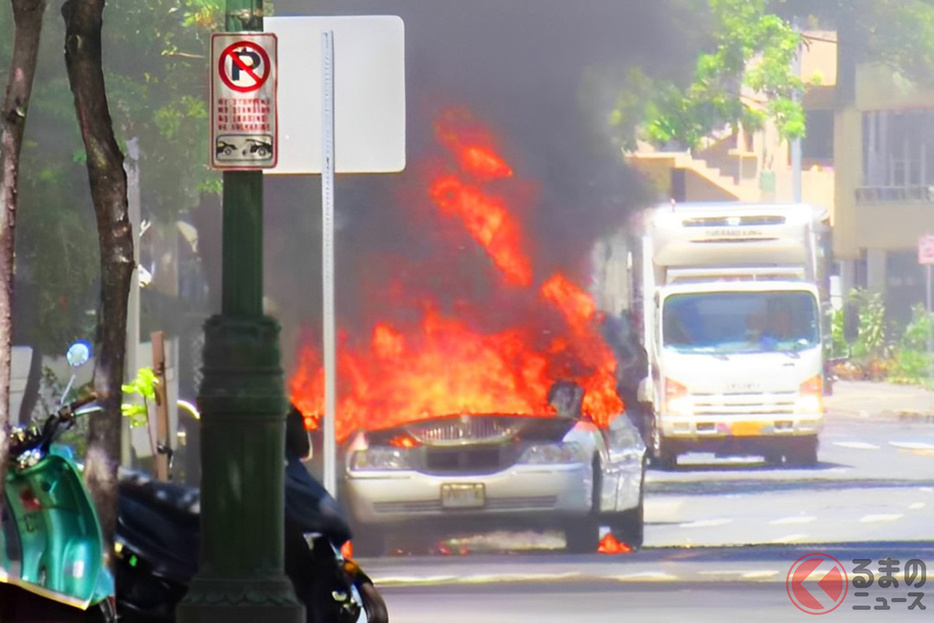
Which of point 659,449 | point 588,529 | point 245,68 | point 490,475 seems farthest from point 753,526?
point 245,68

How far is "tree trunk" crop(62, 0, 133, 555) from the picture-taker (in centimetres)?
→ 974

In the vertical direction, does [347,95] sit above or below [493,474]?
above

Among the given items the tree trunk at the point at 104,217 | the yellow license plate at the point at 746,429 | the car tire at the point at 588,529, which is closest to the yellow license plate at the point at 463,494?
the car tire at the point at 588,529

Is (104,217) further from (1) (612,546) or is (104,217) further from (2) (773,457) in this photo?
(2) (773,457)

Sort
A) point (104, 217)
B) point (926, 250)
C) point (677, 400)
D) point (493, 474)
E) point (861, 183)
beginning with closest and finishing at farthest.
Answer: point (104, 217) → point (493, 474) → point (677, 400) → point (926, 250) → point (861, 183)

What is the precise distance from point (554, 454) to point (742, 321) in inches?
58.7

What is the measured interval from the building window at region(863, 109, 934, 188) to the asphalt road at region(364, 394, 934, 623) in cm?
157

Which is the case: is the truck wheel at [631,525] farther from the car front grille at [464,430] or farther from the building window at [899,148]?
the building window at [899,148]

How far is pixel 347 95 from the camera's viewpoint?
1010 centimetres

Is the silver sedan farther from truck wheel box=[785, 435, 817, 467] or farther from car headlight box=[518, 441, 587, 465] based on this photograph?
truck wheel box=[785, 435, 817, 467]

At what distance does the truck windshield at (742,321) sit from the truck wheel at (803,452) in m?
0.60

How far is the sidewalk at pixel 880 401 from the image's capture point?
14.0m

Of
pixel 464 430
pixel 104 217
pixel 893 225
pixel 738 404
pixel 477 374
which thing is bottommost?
pixel 464 430

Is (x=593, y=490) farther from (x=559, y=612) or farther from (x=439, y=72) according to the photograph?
(x=439, y=72)
